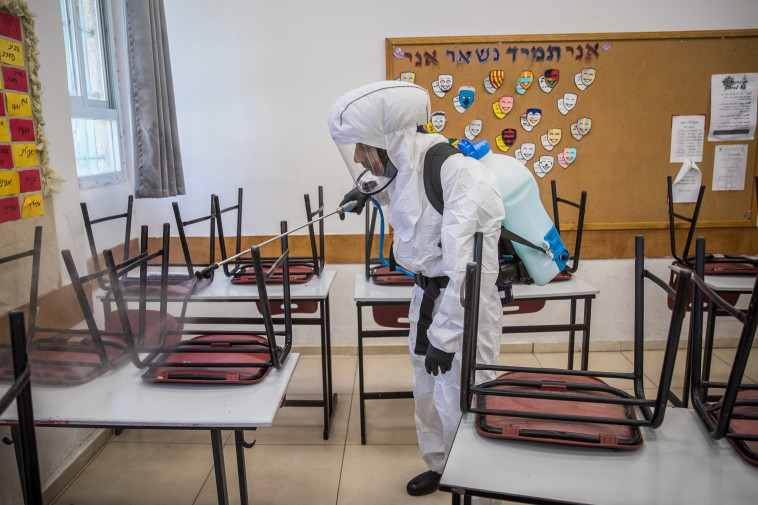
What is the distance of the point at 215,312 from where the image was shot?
10.8ft

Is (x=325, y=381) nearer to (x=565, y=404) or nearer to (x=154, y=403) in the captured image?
(x=154, y=403)

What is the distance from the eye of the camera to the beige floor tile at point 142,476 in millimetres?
2105

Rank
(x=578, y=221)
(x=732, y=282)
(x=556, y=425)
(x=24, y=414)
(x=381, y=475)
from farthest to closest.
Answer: (x=578, y=221)
(x=732, y=282)
(x=381, y=475)
(x=556, y=425)
(x=24, y=414)

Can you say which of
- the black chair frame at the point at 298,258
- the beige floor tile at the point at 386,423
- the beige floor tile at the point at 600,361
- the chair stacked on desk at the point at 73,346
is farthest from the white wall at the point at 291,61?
the beige floor tile at the point at 600,361

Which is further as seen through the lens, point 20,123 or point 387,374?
point 387,374

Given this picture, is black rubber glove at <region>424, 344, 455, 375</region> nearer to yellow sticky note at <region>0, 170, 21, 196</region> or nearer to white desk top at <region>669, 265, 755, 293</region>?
white desk top at <region>669, 265, 755, 293</region>

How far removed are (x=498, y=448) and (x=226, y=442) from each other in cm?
174

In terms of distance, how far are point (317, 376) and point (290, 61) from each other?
1800 mm

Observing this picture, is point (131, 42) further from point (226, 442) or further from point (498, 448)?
point (498, 448)

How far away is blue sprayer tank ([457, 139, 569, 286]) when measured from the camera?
5.68 ft

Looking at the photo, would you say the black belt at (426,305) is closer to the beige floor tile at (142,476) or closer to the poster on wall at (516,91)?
the beige floor tile at (142,476)

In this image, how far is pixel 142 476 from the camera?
2246mm

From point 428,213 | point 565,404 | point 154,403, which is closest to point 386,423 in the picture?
point 428,213

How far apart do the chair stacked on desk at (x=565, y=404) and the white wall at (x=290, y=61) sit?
6.99 ft
